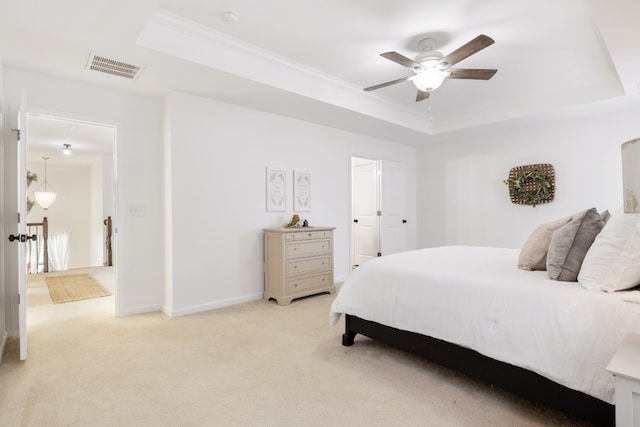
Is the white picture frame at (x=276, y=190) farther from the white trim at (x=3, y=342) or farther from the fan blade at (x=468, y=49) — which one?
the white trim at (x=3, y=342)

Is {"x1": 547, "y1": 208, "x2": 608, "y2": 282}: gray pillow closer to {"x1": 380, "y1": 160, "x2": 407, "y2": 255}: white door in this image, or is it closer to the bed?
the bed

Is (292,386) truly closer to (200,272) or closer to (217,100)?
(200,272)

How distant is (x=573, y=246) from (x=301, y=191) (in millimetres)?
3261

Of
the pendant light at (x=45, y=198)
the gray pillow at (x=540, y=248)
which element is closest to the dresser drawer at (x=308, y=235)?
the gray pillow at (x=540, y=248)

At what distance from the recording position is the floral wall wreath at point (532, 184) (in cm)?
485

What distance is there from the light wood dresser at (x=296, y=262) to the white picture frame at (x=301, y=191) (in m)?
0.54

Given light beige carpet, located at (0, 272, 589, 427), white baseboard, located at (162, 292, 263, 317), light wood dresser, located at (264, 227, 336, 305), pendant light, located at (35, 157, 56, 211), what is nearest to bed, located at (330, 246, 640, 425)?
light beige carpet, located at (0, 272, 589, 427)

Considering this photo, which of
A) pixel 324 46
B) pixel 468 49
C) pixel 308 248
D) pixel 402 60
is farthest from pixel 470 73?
pixel 308 248

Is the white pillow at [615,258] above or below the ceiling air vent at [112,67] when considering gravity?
below

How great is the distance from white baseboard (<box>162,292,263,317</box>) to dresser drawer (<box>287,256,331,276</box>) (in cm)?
56

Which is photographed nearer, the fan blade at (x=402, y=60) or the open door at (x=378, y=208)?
the fan blade at (x=402, y=60)

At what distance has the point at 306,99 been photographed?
381cm

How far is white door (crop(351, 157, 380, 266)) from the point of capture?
603cm

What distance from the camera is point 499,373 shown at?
5.95 feet
